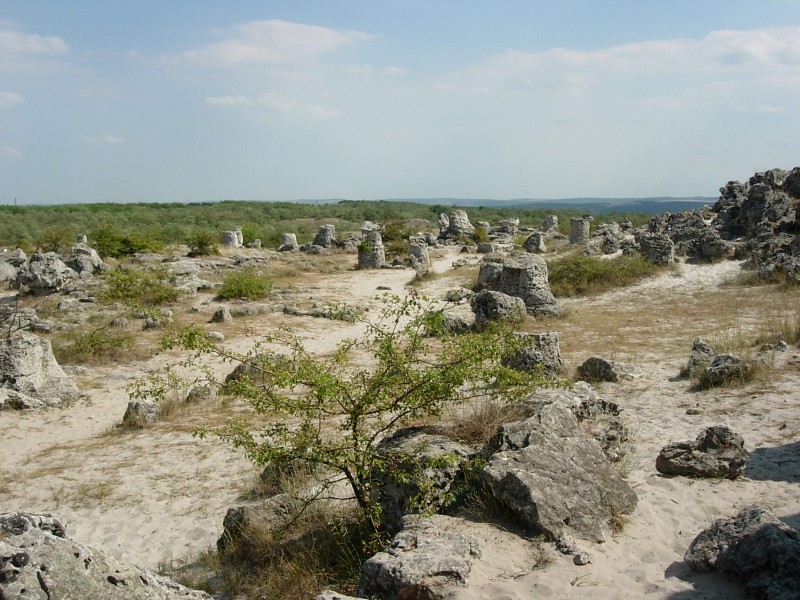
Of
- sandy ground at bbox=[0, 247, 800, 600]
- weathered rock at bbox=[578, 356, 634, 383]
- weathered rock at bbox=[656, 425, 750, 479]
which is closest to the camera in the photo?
sandy ground at bbox=[0, 247, 800, 600]

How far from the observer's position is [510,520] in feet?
14.4

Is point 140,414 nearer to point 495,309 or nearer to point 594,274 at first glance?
point 495,309

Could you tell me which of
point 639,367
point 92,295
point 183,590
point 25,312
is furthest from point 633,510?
point 92,295

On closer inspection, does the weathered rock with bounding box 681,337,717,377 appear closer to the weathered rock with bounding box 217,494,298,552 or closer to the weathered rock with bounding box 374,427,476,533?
the weathered rock with bounding box 374,427,476,533

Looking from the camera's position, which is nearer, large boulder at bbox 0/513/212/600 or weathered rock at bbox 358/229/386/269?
large boulder at bbox 0/513/212/600

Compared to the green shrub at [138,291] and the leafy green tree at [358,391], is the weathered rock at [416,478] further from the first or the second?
the green shrub at [138,291]

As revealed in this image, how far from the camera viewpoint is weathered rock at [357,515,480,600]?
3482 mm

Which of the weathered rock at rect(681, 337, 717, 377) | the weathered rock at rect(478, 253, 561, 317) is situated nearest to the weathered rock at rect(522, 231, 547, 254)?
the weathered rock at rect(478, 253, 561, 317)

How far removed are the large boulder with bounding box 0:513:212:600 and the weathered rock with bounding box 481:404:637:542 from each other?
220 cm

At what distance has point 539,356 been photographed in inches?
348

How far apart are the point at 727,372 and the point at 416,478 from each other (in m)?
5.15

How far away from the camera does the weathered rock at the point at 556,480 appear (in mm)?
4254

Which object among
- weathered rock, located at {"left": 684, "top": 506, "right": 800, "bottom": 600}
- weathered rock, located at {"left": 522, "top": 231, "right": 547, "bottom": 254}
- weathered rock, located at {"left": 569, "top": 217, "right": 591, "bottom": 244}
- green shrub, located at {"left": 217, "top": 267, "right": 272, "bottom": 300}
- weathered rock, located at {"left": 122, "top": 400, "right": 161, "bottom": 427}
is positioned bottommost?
weathered rock, located at {"left": 122, "top": 400, "right": 161, "bottom": 427}

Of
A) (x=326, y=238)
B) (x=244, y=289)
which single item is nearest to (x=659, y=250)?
(x=244, y=289)
